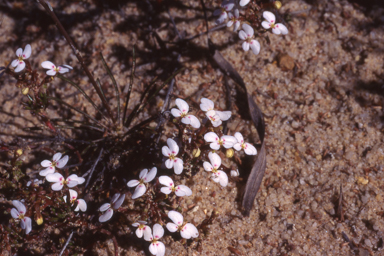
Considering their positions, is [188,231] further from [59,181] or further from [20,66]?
[20,66]

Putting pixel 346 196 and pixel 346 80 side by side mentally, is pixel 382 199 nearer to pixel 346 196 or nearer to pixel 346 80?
pixel 346 196

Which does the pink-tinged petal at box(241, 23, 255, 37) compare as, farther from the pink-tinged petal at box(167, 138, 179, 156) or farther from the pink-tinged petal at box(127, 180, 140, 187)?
the pink-tinged petal at box(127, 180, 140, 187)

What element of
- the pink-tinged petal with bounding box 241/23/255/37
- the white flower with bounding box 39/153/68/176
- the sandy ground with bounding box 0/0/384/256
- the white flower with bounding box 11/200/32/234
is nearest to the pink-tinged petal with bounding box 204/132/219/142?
the sandy ground with bounding box 0/0/384/256

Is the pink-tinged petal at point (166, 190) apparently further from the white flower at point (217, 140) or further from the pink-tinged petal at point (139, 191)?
the white flower at point (217, 140)

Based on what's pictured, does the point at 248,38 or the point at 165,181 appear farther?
the point at 248,38

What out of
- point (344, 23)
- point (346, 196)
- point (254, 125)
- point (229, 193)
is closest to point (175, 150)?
point (229, 193)

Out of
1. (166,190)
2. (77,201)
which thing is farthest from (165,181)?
(77,201)
